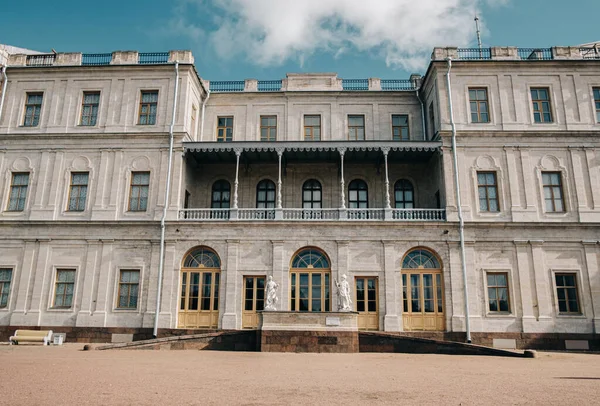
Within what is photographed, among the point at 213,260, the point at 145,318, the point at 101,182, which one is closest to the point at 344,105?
the point at 213,260

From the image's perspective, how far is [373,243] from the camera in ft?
77.4

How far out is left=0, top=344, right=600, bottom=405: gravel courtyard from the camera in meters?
8.41

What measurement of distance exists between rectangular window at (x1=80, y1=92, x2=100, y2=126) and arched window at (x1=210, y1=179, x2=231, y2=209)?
24.5ft

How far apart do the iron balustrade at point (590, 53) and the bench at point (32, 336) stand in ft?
101

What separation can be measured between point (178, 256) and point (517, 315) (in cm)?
1655

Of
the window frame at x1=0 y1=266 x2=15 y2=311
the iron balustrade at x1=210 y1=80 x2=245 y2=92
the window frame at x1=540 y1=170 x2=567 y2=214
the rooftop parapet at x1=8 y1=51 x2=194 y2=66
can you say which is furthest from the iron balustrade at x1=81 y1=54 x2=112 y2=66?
the window frame at x1=540 y1=170 x2=567 y2=214

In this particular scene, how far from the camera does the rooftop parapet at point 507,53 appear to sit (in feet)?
83.8

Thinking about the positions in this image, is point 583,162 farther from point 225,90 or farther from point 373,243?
point 225,90

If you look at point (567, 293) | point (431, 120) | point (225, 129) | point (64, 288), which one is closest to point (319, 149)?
point (225, 129)

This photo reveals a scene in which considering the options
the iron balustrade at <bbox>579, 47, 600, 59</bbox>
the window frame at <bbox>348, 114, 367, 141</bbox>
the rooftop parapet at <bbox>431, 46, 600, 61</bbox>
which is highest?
the iron balustrade at <bbox>579, 47, 600, 59</bbox>

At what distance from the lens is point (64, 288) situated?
23.9 m

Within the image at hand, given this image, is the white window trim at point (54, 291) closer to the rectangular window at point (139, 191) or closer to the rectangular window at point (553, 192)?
the rectangular window at point (139, 191)

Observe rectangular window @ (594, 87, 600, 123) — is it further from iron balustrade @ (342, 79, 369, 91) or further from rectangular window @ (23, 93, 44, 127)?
rectangular window @ (23, 93, 44, 127)

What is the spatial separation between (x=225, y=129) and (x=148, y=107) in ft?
15.1
